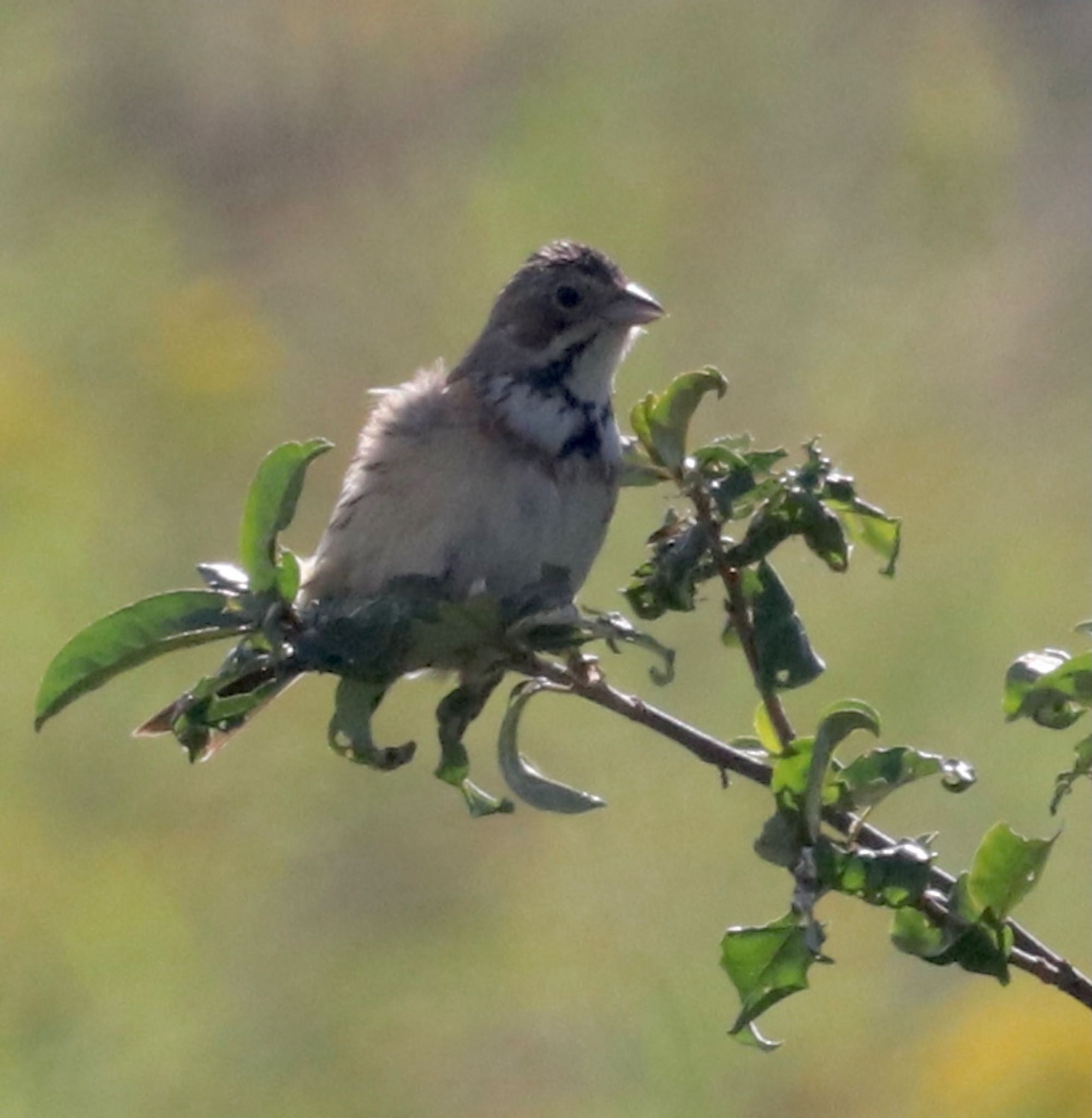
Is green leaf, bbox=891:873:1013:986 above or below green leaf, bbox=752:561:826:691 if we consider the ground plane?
below

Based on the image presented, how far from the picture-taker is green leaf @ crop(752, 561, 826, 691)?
2.17m

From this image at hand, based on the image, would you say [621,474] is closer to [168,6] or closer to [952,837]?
[952,837]

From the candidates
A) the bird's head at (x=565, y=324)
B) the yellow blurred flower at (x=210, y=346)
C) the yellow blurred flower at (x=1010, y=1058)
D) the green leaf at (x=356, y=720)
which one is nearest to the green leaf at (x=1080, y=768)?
the green leaf at (x=356, y=720)

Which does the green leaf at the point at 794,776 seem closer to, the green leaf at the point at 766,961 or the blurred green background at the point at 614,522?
the green leaf at the point at 766,961

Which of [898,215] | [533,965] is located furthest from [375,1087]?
[898,215]

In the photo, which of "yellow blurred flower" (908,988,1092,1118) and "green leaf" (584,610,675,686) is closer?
"green leaf" (584,610,675,686)

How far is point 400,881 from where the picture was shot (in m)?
6.09

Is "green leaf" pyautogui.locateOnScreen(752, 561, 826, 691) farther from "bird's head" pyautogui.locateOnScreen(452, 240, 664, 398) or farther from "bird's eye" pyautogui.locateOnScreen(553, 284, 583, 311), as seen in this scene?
"bird's eye" pyautogui.locateOnScreen(553, 284, 583, 311)

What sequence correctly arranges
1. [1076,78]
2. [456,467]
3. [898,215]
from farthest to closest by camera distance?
[1076,78] < [898,215] < [456,467]

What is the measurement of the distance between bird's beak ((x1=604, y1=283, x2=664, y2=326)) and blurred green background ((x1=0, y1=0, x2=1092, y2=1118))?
91.0 inches

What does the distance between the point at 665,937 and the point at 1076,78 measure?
4731 millimetres

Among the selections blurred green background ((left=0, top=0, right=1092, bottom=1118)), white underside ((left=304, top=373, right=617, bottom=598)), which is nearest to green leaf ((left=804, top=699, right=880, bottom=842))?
white underside ((left=304, top=373, right=617, bottom=598))

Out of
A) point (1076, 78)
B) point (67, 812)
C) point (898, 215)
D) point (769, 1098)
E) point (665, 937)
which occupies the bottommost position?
point (769, 1098)

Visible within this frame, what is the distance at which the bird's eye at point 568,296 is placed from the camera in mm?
3662
